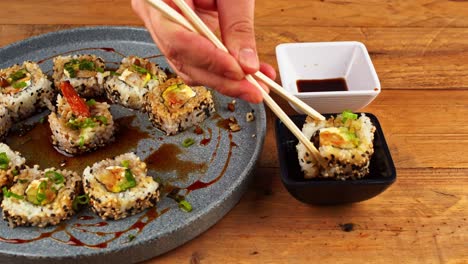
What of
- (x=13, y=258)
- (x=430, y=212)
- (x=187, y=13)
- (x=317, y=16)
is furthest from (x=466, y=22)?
(x=13, y=258)

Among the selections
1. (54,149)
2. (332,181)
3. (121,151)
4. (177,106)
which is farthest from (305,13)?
(54,149)

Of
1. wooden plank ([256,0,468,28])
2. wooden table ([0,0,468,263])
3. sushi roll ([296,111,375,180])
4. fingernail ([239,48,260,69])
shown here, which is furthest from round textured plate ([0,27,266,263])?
wooden plank ([256,0,468,28])

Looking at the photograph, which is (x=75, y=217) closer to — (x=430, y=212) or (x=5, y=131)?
(x=5, y=131)

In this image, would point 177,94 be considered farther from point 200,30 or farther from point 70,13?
point 70,13

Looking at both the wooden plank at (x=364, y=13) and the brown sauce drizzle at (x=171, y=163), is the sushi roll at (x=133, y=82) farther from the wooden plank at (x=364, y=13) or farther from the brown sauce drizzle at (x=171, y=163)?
the wooden plank at (x=364, y=13)

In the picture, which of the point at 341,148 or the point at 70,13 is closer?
the point at 341,148

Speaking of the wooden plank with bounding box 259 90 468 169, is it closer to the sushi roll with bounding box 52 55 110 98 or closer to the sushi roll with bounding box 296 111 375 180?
the sushi roll with bounding box 296 111 375 180
